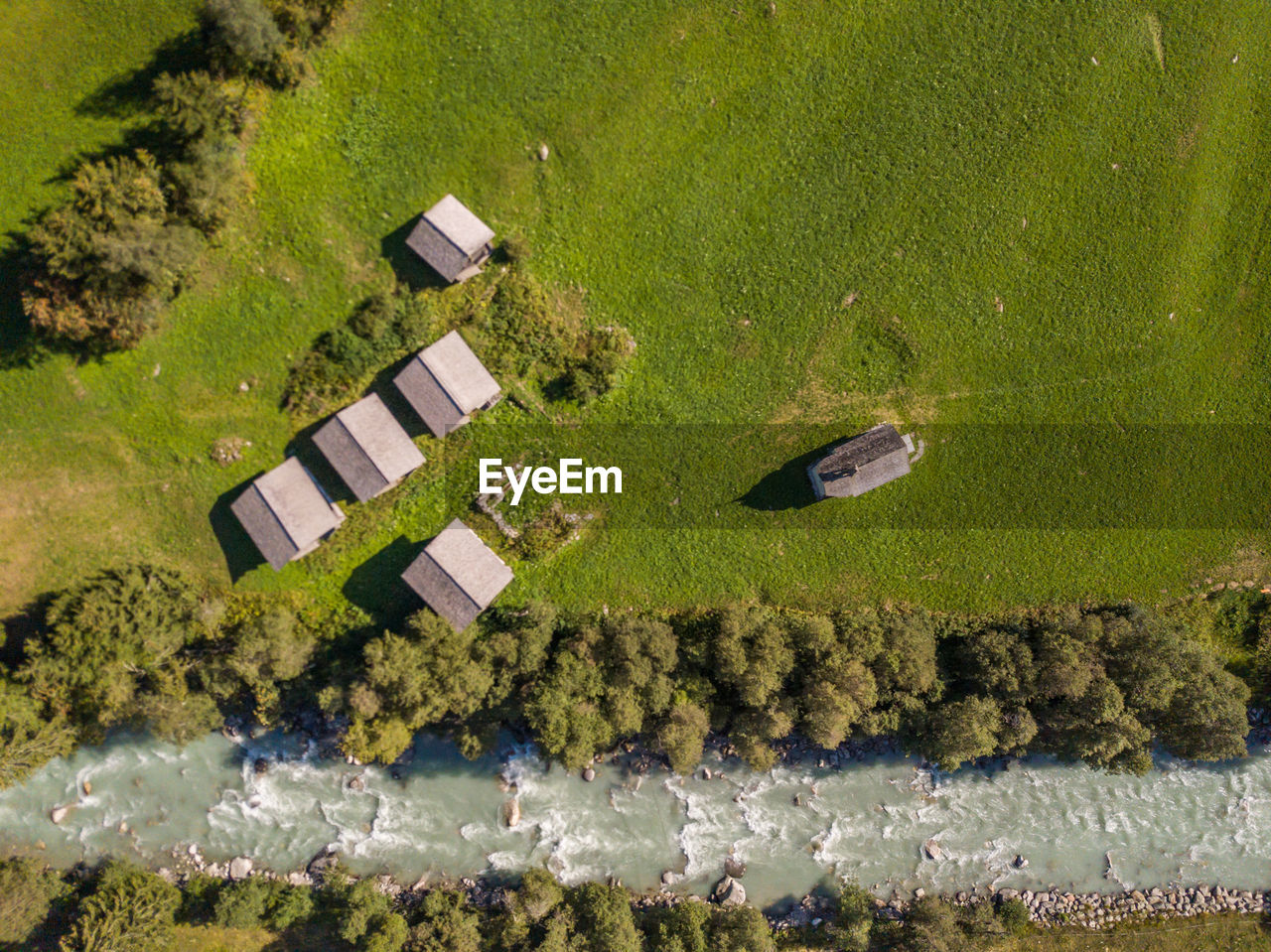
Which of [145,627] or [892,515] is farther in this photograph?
[892,515]

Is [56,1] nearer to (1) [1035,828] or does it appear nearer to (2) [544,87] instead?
(2) [544,87]

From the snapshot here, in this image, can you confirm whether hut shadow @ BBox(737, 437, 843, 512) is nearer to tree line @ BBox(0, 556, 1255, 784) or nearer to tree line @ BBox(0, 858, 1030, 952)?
tree line @ BBox(0, 556, 1255, 784)

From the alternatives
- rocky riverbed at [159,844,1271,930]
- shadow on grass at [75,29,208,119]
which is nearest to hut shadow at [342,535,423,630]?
rocky riverbed at [159,844,1271,930]

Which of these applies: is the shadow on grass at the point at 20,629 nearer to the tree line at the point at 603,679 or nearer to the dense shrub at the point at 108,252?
the tree line at the point at 603,679

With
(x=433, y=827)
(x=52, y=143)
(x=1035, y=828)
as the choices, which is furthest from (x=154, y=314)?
(x=1035, y=828)

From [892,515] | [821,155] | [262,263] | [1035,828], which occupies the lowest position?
[1035,828]

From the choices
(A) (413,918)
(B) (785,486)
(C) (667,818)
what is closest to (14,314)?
(A) (413,918)

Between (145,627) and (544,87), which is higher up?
(544,87)
